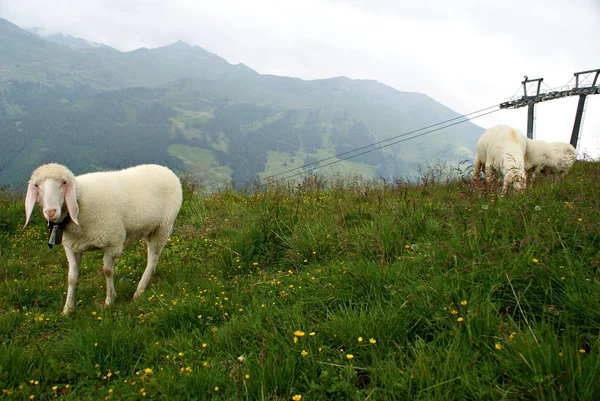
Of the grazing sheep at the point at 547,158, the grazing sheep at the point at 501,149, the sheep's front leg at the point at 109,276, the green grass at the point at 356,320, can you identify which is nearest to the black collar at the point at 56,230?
the sheep's front leg at the point at 109,276

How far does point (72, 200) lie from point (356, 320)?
11.6ft

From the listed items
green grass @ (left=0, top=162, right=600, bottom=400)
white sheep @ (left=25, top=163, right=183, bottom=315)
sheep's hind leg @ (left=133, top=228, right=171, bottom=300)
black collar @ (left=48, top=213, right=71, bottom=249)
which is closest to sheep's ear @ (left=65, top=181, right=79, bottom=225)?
white sheep @ (left=25, top=163, right=183, bottom=315)

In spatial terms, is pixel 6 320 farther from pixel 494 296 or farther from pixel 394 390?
pixel 494 296

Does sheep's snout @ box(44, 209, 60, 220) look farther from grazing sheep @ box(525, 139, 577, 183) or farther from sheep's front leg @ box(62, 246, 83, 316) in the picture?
grazing sheep @ box(525, 139, 577, 183)

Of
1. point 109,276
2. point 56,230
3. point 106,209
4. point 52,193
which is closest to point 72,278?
point 109,276

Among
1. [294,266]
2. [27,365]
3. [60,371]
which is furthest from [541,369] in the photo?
[27,365]

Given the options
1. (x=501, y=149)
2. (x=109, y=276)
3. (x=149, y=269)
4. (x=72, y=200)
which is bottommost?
(x=149, y=269)

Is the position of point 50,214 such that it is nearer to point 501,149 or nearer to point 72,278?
point 72,278

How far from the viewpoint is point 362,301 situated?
2.87m

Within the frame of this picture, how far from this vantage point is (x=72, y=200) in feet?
13.2

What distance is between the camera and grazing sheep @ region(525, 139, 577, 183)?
27.2 ft

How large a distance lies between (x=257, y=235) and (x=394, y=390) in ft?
10.2

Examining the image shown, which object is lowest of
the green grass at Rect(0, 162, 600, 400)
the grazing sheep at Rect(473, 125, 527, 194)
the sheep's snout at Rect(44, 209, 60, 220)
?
the green grass at Rect(0, 162, 600, 400)

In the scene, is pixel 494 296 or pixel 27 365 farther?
pixel 27 365
